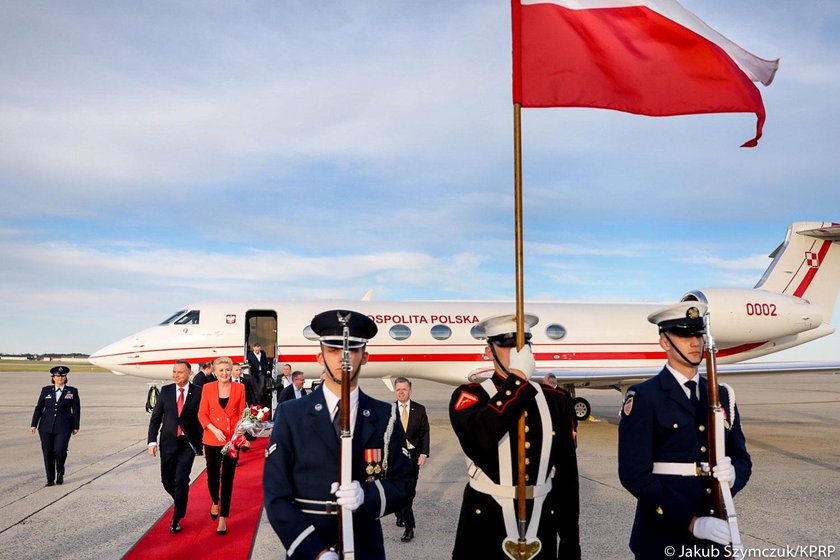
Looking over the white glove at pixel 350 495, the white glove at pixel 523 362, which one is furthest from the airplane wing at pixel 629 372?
the white glove at pixel 350 495

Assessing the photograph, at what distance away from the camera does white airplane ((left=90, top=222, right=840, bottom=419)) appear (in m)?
17.9

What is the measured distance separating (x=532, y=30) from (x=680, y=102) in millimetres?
1221

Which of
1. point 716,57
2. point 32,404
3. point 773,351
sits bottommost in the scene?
point 32,404

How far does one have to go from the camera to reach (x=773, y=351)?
1950 centimetres

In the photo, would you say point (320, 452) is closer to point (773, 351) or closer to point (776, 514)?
point (776, 514)

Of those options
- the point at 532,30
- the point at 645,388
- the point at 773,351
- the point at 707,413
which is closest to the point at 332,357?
the point at 645,388

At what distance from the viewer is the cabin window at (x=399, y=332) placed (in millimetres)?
18172

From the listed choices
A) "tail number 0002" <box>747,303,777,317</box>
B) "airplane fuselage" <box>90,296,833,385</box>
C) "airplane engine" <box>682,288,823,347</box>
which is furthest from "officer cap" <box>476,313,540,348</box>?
"tail number 0002" <box>747,303,777,317</box>

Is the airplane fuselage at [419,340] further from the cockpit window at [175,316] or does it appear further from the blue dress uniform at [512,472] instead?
the blue dress uniform at [512,472]

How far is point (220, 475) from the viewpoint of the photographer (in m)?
7.22

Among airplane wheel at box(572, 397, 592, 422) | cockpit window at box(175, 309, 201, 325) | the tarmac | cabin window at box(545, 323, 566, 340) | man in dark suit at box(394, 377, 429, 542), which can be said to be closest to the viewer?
the tarmac

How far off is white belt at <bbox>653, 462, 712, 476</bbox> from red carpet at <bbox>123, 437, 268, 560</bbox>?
13.8ft

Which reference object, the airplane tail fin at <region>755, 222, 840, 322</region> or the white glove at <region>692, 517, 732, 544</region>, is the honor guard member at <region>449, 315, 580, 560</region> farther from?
the airplane tail fin at <region>755, 222, 840, 322</region>

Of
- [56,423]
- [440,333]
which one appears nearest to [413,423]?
[56,423]
